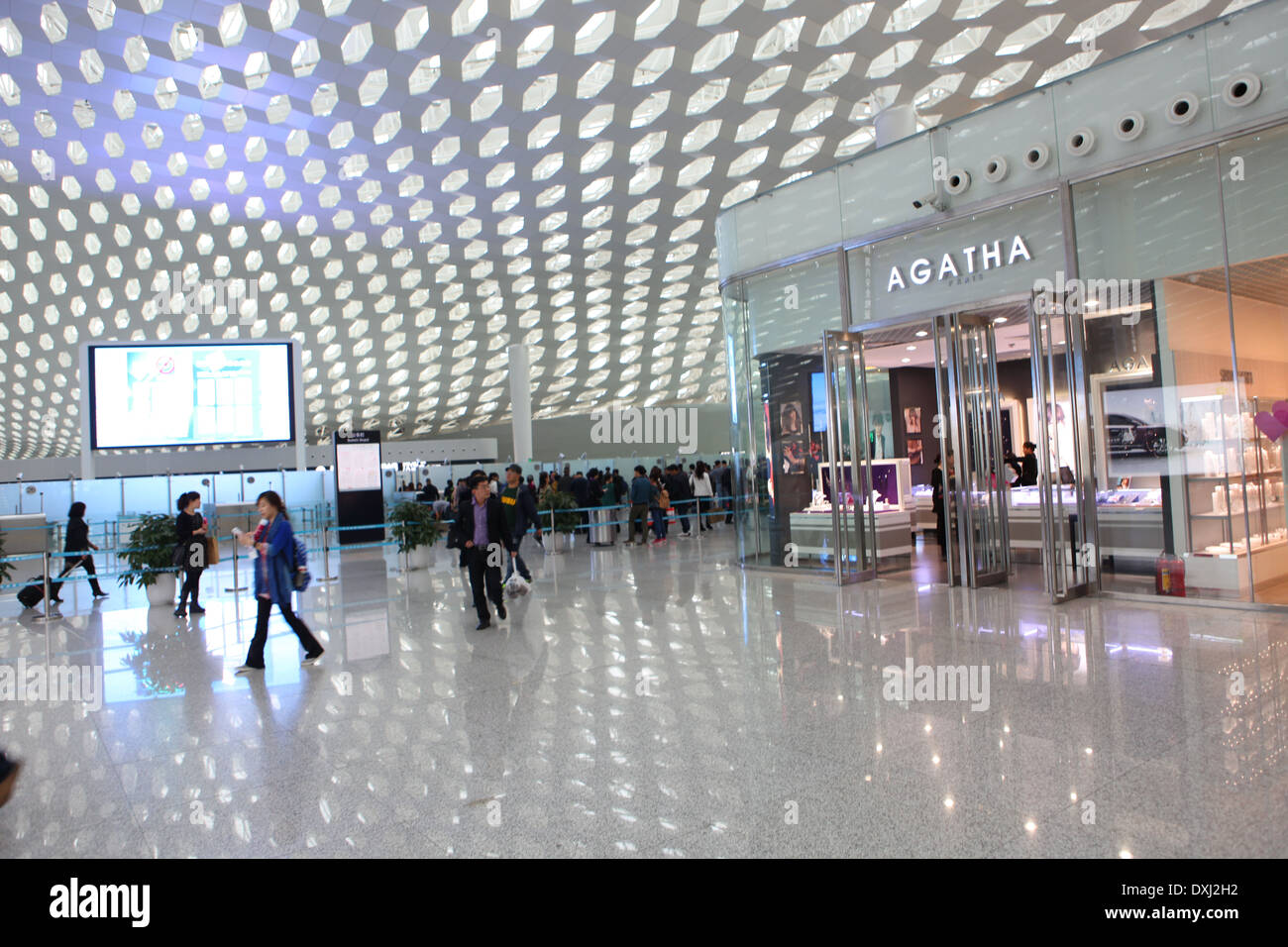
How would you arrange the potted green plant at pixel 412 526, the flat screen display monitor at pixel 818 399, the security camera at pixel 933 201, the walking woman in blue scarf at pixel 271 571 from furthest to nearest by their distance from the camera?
1. the potted green plant at pixel 412 526
2. the flat screen display monitor at pixel 818 399
3. the security camera at pixel 933 201
4. the walking woman in blue scarf at pixel 271 571

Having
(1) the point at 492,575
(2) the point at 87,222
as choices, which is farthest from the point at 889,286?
(2) the point at 87,222

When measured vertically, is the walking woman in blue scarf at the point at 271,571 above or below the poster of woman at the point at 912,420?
below

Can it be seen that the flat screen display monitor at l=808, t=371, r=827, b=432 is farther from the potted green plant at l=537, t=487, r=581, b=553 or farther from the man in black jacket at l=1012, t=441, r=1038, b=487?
the potted green plant at l=537, t=487, r=581, b=553

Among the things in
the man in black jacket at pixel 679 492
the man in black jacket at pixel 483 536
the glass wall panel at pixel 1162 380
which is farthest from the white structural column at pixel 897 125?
the man in black jacket at pixel 679 492

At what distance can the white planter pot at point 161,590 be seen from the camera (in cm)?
1240

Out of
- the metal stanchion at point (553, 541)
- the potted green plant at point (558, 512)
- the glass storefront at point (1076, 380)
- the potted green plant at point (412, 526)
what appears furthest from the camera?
the potted green plant at point (558, 512)

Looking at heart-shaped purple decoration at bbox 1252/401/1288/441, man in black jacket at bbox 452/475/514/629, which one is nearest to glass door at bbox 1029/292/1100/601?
heart-shaped purple decoration at bbox 1252/401/1288/441

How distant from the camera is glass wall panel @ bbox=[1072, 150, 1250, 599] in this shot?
8.41m

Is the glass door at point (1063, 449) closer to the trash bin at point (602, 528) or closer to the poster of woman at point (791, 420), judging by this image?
the poster of woman at point (791, 420)

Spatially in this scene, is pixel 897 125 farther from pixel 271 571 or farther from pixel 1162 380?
pixel 271 571

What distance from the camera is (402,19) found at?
15703mm

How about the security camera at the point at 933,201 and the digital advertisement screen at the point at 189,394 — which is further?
the digital advertisement screen at the point at 189,394

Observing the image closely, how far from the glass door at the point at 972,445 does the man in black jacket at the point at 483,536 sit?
5.59 meters

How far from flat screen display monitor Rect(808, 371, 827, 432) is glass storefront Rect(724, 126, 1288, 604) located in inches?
1.3
